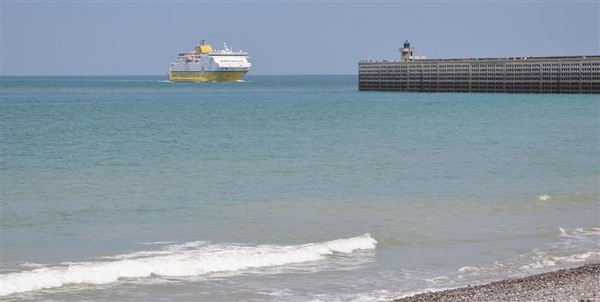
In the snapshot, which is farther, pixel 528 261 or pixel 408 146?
pixel 408 146

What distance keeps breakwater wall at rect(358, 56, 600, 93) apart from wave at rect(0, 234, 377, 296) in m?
68.2

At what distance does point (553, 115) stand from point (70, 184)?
116 ft

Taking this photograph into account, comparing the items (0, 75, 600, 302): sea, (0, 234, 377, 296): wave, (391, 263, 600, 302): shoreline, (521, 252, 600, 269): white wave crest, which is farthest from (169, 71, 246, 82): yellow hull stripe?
(391, 263, 600, 302): shoreline

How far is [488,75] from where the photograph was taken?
91375mm

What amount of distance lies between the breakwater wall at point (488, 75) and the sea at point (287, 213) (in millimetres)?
43093

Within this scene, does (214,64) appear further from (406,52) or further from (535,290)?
(535,290)

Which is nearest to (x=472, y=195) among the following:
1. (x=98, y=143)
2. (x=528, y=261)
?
(x=528, y=261)

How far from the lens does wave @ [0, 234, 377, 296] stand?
44.9ft

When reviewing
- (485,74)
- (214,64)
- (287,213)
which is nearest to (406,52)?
(485,74)

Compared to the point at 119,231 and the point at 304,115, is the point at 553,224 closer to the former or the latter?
the point at 119,231

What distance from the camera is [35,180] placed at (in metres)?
24.6

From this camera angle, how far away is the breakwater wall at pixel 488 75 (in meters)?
82.1

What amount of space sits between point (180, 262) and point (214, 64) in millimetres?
135450

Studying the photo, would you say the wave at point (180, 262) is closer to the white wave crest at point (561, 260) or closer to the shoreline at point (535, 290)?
the white wave crest at point (561, 260)
